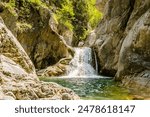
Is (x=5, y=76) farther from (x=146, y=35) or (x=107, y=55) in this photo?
(x=107, y=55)

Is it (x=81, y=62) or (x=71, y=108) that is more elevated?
(x=71, y=108)

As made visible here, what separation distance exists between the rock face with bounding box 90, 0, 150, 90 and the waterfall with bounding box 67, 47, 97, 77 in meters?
1.01

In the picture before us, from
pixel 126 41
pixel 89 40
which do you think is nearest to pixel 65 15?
pixel 89 40

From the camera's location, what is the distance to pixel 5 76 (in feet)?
27.2

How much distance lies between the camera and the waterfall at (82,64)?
2690 centimetres

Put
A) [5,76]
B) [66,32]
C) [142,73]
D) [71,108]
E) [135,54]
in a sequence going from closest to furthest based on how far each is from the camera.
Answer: [71,108]
[5,76]
[142,73]
[135,54]
[66,32]

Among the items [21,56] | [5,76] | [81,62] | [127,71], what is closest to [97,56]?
[81,62]

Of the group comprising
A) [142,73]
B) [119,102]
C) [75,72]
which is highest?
[119,102]

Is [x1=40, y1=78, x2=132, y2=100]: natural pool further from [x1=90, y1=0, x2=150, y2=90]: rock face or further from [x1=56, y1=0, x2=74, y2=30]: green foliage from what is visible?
[x1=56, y1=0, x2=74, y2=30]: green foliage

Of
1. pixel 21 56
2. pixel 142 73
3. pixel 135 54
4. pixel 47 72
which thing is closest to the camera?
pixel 21 56

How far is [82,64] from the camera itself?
28141 mm

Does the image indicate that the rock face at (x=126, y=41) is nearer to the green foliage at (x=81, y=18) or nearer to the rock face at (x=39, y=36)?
the rock face at (x=39, y=36)

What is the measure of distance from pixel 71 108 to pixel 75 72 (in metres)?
21.8

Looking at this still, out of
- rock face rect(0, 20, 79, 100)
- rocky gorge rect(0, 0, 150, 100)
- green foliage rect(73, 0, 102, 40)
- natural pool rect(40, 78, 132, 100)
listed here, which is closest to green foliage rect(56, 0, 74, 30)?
rocky gorge rect(0, 0, 150, 100)
